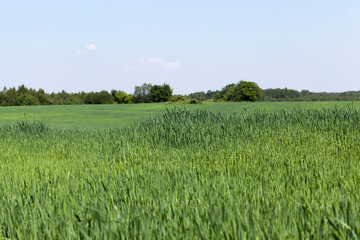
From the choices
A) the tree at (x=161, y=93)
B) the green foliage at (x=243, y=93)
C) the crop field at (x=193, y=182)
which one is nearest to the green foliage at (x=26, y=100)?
the tree at (x=161, y=93)

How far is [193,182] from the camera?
3.04 m

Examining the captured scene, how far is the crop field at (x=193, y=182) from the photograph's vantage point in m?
1.95

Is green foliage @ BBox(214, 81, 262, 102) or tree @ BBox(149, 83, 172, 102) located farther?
green foliage @ BBox(214, 81, 262, 102)

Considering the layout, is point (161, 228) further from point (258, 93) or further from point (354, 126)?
point (258, 93)

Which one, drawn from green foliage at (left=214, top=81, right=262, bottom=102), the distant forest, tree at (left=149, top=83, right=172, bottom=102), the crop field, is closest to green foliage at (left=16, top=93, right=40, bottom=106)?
the distant forest

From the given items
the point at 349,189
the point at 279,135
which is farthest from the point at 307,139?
the point at 349,189

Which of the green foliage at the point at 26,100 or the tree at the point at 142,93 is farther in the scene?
the tree at the point at 142,93

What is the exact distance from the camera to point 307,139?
662 cm

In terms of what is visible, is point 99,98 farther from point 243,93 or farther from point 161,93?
point 243,93

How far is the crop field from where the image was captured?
195cm

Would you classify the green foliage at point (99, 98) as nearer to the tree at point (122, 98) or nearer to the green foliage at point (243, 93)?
the tree at point (122, 98)

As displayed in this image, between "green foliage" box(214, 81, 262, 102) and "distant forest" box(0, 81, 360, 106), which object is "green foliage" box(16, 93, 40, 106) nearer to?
"distant forest" box(0, 81, 360, 106)

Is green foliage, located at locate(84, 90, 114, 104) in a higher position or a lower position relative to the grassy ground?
higher

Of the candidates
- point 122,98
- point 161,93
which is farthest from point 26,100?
→ point 161,93
